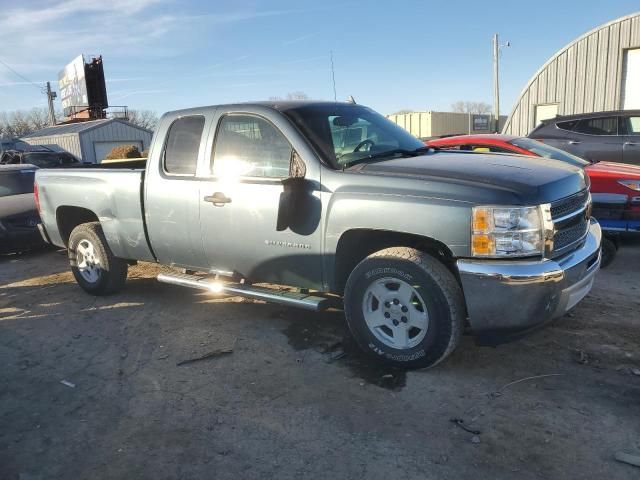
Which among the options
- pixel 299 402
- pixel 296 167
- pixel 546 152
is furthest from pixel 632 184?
pixel 299 402

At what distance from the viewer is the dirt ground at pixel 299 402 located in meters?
2.78

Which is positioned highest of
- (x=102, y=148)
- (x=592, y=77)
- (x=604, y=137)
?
(x=592, y=77)

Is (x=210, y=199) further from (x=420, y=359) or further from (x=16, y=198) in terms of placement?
(x=16, y=198)

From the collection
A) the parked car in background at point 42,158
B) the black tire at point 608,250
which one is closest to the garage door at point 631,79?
the black tire at point 608,250

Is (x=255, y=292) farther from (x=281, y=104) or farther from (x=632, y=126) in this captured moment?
(x=632, y=126)

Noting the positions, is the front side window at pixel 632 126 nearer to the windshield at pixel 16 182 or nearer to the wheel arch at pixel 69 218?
the wheel arch at pixel 69 218

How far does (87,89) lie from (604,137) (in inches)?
1699

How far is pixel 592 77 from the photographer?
1820 cm

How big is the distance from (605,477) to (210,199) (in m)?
3.34

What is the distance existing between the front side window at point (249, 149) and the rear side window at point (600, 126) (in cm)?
727

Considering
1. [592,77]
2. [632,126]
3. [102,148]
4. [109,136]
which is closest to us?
[632,126]

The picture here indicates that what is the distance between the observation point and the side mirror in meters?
4.02

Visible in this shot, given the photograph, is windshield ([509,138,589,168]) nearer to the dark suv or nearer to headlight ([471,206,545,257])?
the dark suv

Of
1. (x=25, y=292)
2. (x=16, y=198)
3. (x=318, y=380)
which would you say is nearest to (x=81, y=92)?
(x=16, y=198)
